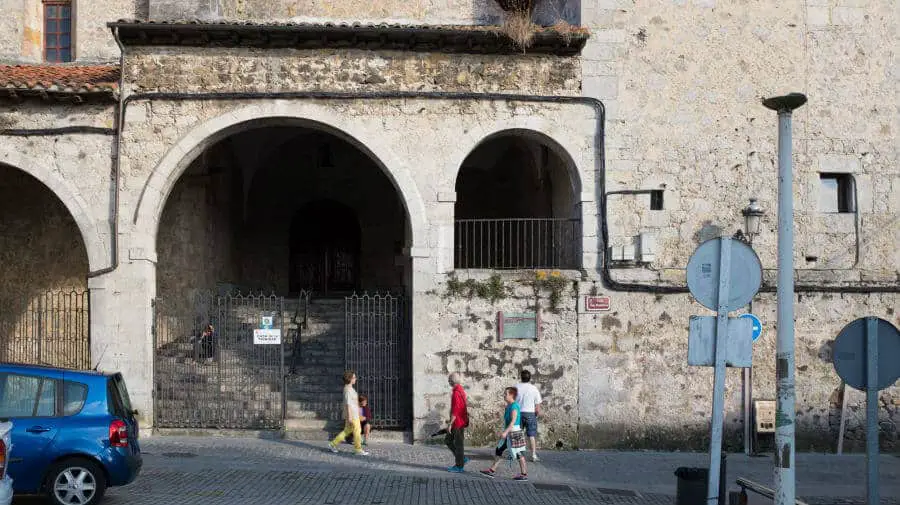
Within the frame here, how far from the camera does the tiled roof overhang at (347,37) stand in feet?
50.3

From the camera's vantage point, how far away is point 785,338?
8.56m

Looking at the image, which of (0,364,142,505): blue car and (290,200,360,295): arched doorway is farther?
(290,200,360,295): arched doorway

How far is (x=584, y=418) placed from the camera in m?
15.5

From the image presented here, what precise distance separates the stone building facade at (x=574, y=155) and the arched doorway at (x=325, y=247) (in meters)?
9.56

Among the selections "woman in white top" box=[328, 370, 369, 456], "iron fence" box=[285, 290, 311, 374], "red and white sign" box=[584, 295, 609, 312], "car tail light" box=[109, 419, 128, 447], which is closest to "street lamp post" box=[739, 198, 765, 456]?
"red and white sign" box=[584, 295, 609, 312]

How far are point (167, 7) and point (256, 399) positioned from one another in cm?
663

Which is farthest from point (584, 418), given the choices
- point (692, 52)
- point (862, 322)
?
point (862, 322)

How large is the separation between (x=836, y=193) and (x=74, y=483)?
12.4 metres

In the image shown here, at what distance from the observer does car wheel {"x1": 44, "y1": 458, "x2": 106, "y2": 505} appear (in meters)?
9.79

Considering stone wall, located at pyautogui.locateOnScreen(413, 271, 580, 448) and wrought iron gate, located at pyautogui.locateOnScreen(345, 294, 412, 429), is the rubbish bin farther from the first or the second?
wrought iron gate, located at pyautogui.locateOnScreen(345, 294, 412, 429)

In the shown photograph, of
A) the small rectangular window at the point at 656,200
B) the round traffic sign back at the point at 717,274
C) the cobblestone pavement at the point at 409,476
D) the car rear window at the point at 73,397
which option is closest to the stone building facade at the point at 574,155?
the small rectangular window at the point at 656,200

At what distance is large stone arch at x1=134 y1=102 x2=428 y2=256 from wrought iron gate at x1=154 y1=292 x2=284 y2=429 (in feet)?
6.19

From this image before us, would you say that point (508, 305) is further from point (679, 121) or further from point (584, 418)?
point (679, 121)

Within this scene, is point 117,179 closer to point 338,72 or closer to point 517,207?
point 338,72
